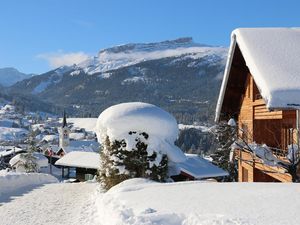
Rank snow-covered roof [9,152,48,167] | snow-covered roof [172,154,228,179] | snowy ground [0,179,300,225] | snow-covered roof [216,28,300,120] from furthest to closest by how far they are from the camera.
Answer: snow-covered roof [9,152,48,167]
snow-covered roof [172,154,228,179]
snow-covered roof [216,28,300,120]
snowy ground [0,179,300,225]

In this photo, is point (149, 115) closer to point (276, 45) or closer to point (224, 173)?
point (276, 45)

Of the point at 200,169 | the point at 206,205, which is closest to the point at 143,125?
the point at 206,205

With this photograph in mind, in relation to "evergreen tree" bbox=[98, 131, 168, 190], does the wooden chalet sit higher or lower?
higher

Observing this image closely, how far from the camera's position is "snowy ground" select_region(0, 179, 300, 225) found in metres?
8.02

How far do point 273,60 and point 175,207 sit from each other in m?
5.76

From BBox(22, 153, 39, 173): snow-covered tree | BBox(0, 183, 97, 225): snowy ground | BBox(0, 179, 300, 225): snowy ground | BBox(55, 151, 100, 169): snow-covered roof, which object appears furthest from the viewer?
BBox(22, 153, 39, 173): snow-covered tree

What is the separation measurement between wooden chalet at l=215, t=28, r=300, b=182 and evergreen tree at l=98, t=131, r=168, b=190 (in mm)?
3438

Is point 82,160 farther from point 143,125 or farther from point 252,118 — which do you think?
point 252,118

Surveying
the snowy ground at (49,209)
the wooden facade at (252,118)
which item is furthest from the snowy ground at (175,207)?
the wooden facade at (252,118)

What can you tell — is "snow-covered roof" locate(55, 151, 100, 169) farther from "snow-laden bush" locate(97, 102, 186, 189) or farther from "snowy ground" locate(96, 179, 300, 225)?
"snowy ground" locate(96, 179, 300, 225)

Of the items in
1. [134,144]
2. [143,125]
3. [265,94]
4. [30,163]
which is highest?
[265,94]

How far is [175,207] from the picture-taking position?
9.35m

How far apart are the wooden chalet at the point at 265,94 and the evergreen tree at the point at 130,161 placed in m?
3.44

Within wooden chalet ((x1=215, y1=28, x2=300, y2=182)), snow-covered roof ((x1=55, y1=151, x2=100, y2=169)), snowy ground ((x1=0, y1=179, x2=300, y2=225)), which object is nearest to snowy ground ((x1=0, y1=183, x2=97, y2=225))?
snowy ground ((x1=0, y1=179, x2=300, y2=225))
